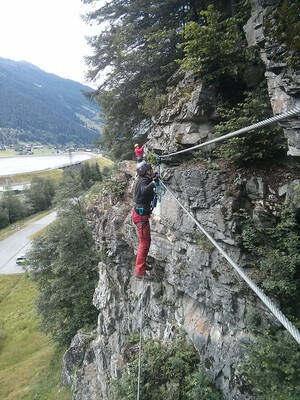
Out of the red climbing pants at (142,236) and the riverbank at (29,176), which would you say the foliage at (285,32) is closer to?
the red climbing pants at (142,236)

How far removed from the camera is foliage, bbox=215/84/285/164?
5.97 m

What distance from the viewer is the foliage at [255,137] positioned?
5.97 meters

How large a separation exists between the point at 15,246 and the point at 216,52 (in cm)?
4618

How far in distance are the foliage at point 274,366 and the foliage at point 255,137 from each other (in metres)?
4.49

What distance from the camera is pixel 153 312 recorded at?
952cm

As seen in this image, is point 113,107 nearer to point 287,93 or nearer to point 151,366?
point 287,93

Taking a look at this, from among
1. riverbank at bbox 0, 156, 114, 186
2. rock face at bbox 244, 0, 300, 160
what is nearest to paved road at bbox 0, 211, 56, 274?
riverbank at bbox 0, 156, 114, 186

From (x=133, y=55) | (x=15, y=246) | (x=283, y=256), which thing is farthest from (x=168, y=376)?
(x=15, y=246)

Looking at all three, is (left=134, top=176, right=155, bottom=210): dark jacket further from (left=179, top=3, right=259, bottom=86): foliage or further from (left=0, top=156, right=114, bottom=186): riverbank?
(left=0, top=156, right=114, bottom=186): riverbank

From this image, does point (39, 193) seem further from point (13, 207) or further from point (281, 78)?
point (281, 78)

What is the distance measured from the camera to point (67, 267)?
58.5 feet

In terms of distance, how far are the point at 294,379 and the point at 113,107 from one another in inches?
498

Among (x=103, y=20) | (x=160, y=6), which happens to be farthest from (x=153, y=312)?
(x=103, y=20)

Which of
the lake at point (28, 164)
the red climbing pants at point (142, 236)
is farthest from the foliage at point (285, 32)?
the lake at point (28, 164)
